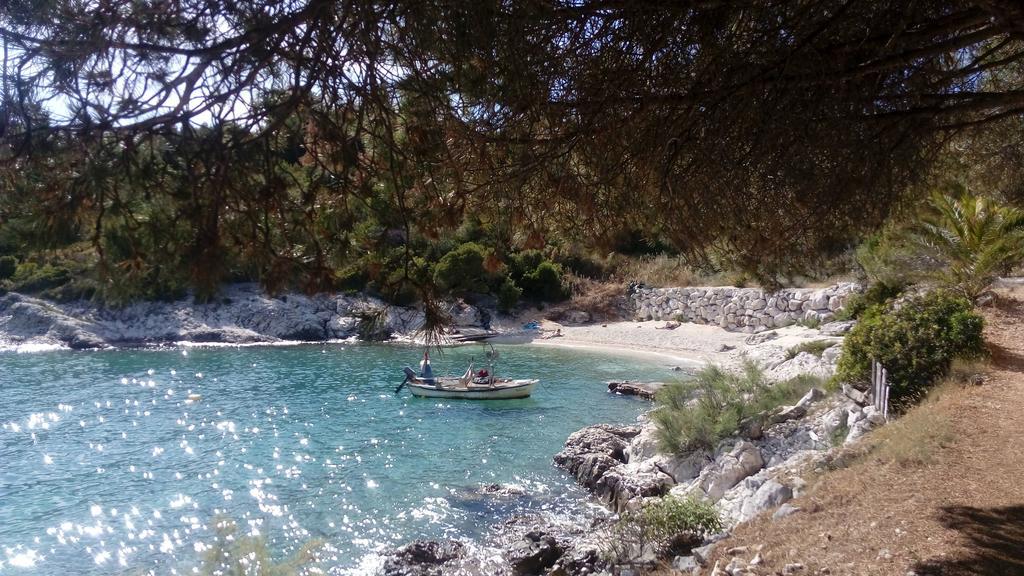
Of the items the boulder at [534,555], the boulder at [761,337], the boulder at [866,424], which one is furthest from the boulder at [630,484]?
the boulder at [761,337]

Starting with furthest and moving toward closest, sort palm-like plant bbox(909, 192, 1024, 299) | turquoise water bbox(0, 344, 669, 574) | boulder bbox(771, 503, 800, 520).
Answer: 1. palm-like plant bbox(909, 192, 1024, 299)
2. turquoise water bbox(0, 344, 669, 574)
3. boulder bbox(771, 503, 800, 520)

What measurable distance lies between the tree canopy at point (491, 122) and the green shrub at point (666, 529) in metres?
2.85

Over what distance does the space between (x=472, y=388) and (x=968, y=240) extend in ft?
39.2

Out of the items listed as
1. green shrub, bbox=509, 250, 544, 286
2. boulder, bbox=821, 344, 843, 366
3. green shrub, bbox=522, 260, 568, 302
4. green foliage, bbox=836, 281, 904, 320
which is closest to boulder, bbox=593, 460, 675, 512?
boulder, bbox=821, 344, 843, 366

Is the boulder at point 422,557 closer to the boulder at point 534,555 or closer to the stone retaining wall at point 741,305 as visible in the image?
the boulder at point 534,555

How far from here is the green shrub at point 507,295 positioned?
3225cm

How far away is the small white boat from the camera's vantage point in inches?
742

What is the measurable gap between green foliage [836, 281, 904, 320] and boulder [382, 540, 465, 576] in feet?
36.7

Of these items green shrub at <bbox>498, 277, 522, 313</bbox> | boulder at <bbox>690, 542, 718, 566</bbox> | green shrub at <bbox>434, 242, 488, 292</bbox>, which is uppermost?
green shrub at <bbox>434, 242, 488, 292</bbox>

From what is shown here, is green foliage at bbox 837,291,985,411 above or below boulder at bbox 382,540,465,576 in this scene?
above

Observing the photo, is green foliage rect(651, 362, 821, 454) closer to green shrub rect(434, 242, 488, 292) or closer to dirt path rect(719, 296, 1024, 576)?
dirt path rect(719, 296, 1024, 576)

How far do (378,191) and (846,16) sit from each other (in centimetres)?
336

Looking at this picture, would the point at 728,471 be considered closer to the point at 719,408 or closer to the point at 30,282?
the point at 719,408


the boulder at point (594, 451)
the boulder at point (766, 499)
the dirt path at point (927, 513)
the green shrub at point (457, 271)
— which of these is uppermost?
the green shrub at point (457, 271)
